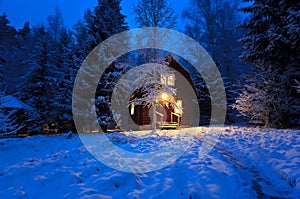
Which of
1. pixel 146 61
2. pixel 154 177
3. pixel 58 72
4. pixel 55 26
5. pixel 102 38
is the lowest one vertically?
pixel 154 177

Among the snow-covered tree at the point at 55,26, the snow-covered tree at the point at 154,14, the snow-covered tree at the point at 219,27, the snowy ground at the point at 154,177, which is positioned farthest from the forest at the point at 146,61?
the snow-covered tree at the point at 219,27

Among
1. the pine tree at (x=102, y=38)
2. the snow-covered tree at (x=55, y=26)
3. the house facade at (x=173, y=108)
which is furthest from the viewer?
the snow-covered tree at (x=55, y=26)

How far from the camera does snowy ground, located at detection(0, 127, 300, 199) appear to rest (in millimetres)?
3832

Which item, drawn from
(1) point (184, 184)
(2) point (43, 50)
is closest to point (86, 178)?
(1) point (184, 184)

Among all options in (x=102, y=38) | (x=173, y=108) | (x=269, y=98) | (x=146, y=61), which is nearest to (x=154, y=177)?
(x=146, y=61)

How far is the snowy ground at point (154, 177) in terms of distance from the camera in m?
3.83

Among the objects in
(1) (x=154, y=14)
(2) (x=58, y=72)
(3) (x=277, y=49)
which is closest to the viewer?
(3) (x=277, y=49)

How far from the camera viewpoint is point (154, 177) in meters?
4.64

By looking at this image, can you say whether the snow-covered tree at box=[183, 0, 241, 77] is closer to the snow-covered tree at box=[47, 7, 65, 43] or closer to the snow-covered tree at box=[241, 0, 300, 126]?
the snow-covered tree at box=[241, 0, 300, 126]

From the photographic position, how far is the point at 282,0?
12891 millimetres

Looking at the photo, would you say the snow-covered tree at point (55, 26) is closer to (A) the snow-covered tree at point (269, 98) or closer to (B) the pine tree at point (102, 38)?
(B) the pine tree at point (102, 38)

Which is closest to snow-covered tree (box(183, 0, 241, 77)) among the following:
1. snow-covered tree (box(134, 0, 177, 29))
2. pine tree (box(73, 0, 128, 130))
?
snow-covered tree (box(134, 0, 177, 29))

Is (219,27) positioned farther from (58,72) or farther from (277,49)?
(58,72)

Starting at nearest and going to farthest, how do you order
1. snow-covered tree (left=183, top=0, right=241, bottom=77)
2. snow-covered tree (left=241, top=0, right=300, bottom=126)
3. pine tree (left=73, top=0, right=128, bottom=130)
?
snow-covered tree (left=241, top=0, right=300, bottom=126) < pine tree (left=73, top=0, right=128, bottom=130) < snow-covered tree (left=183, top=0, right=241, bottom=77)
